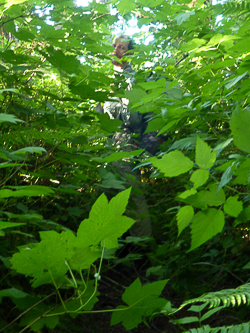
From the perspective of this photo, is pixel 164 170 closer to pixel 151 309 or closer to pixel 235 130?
pixel 235 130

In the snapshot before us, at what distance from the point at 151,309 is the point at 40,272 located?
A: 0.33 metres

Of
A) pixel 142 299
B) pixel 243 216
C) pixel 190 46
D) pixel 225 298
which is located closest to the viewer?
pixel 225 298

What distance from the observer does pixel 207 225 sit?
94cm

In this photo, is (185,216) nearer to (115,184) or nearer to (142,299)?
(142,299)

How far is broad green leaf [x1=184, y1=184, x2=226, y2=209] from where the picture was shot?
0.93 metres

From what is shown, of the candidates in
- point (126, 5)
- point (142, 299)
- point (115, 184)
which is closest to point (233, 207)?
point (142, 299)

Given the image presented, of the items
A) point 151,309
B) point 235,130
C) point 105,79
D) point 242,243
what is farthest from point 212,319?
point 105,79

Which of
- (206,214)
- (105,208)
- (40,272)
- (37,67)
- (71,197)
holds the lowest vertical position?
(71,197)

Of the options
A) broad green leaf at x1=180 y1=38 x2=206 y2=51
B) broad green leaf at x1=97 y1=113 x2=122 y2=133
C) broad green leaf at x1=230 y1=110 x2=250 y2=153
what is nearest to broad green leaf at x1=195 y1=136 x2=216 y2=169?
broad green leaf at x1=230 y1=110 x2=250 y2=153

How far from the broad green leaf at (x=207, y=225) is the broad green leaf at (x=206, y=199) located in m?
0.03

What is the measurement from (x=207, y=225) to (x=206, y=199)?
0.08 metres

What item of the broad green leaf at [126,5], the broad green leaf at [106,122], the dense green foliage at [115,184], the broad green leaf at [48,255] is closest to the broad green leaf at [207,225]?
the dense green foliage at [115,184]

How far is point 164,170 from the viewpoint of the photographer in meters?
0.93

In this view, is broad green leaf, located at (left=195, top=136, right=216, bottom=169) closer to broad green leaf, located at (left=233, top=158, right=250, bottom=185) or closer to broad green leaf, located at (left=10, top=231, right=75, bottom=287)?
broad green leaf, located at (left=233, top=158, right=250, bottom=185)
